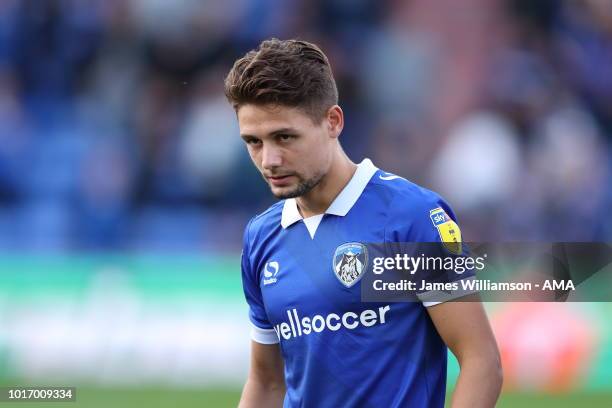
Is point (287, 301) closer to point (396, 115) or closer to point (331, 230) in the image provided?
point (331, 230)

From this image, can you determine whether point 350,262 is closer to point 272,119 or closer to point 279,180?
point 279,180

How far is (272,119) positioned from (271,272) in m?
0.53

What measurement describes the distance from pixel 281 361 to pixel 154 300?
Result: 5.30m

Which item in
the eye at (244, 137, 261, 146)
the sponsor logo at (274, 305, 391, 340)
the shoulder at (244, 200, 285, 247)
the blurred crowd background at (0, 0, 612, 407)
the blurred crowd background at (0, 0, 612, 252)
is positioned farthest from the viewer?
the blurred crowd background at (0, 0, 612, 252)

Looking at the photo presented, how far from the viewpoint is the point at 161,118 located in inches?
461

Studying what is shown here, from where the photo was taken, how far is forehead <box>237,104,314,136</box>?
364 centimetres

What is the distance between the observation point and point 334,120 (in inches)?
149

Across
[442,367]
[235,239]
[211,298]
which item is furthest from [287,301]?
[235,239]

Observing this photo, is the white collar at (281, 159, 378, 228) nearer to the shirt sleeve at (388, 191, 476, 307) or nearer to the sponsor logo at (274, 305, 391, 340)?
the shirt sleeve at (388, 191, 476, 307)

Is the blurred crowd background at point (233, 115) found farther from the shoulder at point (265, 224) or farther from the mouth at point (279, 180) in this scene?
the mouth at point (279, 180)

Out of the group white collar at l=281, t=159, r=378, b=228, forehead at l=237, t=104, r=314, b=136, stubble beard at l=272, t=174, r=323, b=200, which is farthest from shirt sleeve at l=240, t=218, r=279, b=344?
forehead at l=237, t=104, r=314, b=136

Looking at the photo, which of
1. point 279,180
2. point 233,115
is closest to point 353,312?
point 279,180

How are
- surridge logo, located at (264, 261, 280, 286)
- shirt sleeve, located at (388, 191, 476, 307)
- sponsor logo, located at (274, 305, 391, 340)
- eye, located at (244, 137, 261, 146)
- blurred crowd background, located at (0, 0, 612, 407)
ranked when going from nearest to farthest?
shirt sleeve, located at (388, 191, 476, 307)
sponsor logo, located at (274, 305, 391, 340)
eye, located at (244, 137, 261, 146)
surridge logo, located at (264, 261, 280, 286)
blurred crowd background, located at (0, 0, 612, 407)

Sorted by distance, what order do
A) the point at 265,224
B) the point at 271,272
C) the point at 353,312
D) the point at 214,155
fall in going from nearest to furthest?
the point at 353,312, the point at 271,272, the point at 265,224, the point at 214,155
